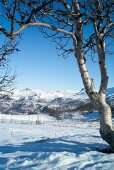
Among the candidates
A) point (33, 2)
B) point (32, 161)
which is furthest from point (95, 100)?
point (33, 2)

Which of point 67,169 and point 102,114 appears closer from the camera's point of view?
point 67,169

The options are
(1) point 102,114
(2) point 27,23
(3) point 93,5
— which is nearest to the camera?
(2) point 27,23

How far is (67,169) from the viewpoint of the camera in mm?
6848

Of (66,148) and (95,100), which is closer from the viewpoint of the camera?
(95,100)

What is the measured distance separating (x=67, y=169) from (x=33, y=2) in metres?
4.51

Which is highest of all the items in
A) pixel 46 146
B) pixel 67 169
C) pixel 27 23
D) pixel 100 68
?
pixel 27 23

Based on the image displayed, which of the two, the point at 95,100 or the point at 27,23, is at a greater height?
the point at 27,23

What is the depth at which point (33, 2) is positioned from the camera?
871 cm

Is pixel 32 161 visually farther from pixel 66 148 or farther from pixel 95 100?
pixel 95 100

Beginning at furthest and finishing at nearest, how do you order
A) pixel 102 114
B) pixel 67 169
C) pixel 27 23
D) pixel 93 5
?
pixel 93 5, pixel 102 114, pixel 27 23, pixel 67 169

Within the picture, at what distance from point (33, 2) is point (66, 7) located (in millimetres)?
985

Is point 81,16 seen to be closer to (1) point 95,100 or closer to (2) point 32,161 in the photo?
(1) point 95,100

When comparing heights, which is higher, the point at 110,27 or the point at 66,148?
the point at 110,27

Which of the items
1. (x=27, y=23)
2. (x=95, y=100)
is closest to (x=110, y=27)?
(x=95, y=100)
